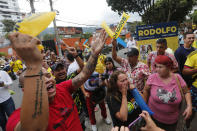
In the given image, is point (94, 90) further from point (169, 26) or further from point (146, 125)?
point (169, 26)

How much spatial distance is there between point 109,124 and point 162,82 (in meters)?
1.83

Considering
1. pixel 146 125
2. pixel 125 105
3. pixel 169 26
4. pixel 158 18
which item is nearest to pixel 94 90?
pixel 125 105

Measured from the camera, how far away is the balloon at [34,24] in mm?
702

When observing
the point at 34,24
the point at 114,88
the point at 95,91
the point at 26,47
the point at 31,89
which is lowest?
the point at 95,91

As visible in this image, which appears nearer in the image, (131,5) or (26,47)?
(26,47)

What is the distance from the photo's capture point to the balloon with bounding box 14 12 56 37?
0.70 metres

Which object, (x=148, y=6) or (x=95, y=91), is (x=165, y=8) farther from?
(x=95, y=91)

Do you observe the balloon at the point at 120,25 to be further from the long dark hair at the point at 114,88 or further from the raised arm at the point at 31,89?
the raised arm at the point at 31,89

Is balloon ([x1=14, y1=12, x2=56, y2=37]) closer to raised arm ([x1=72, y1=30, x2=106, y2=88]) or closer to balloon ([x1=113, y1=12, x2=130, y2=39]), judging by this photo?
raised arm ([x1=72, y1=30, x2=106, y2=88])

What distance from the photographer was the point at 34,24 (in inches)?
29.3

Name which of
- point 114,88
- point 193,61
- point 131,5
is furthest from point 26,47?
point 131,5

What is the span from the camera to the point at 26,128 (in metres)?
0.60

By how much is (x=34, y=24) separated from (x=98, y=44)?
714 mm

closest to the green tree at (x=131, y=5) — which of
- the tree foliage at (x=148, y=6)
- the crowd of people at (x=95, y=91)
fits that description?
the tree foliage at (x=148, y=6)
